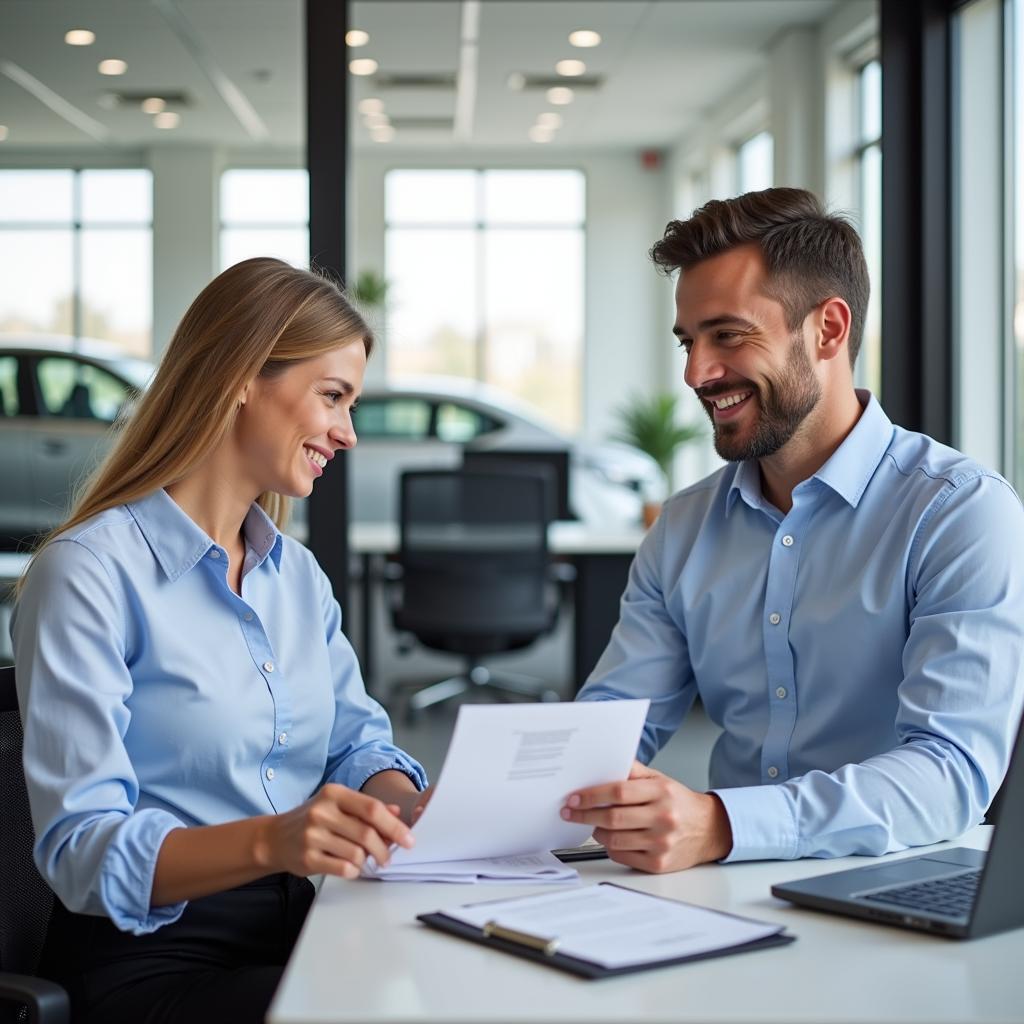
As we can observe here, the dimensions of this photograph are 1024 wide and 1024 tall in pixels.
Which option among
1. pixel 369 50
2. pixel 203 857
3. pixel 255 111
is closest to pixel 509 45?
pixel 369 50

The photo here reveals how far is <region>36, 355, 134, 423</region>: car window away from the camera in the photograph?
6969 millimetres

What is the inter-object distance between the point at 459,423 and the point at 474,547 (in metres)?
3.44

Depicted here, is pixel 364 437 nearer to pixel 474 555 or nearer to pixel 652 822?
pixel 474 555

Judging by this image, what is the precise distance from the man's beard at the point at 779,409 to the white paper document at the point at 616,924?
2.52ft

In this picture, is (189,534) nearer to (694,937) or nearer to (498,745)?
(498,745)

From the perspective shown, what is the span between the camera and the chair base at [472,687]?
5.58 meters

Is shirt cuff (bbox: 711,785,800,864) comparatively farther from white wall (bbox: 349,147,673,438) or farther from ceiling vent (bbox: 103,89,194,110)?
white wall (bbox: 349,147,673,438)

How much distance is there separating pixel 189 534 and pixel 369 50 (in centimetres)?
666

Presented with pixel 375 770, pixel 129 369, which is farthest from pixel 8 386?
pixel 375 770

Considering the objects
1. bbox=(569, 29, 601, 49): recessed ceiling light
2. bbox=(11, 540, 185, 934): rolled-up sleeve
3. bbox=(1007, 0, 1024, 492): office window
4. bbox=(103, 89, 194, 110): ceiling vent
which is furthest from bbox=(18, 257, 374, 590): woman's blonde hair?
bbox=(569, 29, 601, 49): recessed ceiling light

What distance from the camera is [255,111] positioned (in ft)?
27.8

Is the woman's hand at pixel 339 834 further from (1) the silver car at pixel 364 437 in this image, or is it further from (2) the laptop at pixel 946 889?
(1) the silver car at pixel 364 437

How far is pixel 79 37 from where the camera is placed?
144 inches

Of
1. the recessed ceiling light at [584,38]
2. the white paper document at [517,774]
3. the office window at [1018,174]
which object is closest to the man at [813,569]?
the white paper document at [517,774]
